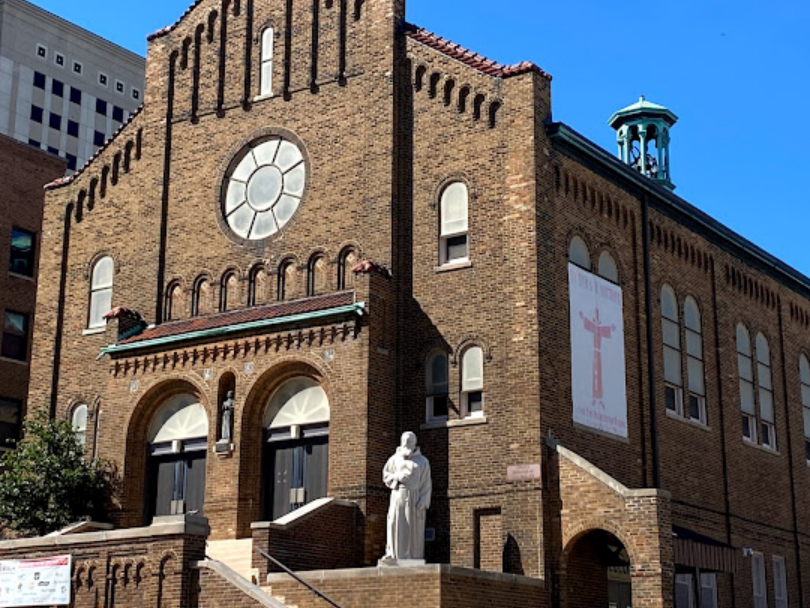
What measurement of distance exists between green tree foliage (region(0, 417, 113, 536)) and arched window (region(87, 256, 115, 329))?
370 cm

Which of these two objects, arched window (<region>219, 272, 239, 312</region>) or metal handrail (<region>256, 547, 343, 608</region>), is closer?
metal handrail (<region>256, 547, 343, 608</region>)

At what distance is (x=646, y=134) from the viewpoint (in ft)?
135

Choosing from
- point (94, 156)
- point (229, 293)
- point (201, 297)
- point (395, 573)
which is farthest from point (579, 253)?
point (94, 156)

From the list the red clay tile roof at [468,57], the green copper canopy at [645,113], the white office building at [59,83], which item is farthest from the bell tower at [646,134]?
the white office building at [59,83]

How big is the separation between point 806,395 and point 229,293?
1846cm

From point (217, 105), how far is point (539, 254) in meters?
10.0

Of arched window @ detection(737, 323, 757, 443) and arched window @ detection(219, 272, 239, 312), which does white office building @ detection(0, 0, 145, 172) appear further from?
arched window @ detection(737, 323, 757, 443)

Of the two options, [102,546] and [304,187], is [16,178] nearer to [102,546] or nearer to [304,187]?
[304,187]

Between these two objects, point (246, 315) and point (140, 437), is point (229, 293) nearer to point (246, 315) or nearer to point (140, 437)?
point (246, 315)

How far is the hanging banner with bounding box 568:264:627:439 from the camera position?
2848 centimetres

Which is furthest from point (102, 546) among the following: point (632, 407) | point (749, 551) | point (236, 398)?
point (749, 551)

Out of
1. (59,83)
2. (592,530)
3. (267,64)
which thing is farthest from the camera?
(59,83)

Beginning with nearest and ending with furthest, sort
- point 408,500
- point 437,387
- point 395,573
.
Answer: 1. point 395,573
2. point 408,500
3. point 437,387

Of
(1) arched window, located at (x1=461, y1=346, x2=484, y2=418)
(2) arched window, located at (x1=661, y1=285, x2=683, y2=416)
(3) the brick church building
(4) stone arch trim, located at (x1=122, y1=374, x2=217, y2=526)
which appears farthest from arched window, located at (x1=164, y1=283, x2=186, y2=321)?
(2) arched window, located at (x1=661, y1=285, x2=683, y2=416)
